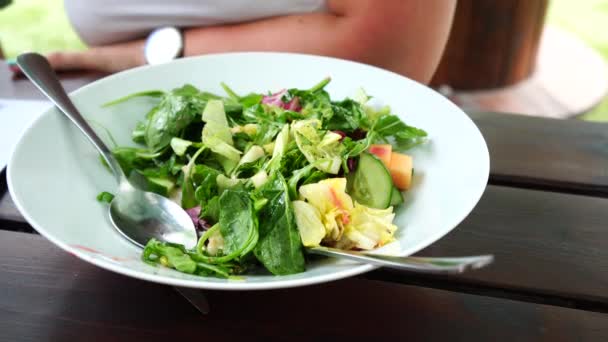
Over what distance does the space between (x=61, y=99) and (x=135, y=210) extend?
0.65ft

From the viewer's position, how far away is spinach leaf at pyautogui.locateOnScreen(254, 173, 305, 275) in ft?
1.93

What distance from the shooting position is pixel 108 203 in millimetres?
717

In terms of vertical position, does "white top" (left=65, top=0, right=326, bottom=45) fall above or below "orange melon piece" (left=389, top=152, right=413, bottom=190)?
above

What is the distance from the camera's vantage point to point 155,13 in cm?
126

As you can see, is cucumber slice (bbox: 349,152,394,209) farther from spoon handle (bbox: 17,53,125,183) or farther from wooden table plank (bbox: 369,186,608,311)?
spoon handle (bbox: 17,53,125,183)

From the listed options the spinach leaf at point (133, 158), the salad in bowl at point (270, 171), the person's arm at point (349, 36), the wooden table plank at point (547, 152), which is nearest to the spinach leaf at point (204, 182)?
the salad in bowl at point (270, 171)

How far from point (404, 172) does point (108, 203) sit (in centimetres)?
37

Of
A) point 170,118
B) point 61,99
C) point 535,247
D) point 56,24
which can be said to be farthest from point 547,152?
point 56,24

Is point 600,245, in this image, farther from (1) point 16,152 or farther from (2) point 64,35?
(2) point 64,35

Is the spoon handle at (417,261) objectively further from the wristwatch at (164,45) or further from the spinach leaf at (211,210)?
the wristwatch at (164,45)

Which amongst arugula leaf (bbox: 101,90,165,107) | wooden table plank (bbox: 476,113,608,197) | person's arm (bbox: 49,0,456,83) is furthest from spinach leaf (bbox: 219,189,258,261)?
person's arm (bbox: 49,0,456,83)

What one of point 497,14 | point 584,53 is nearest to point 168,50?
point 497,14

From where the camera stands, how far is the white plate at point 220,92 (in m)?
0.57

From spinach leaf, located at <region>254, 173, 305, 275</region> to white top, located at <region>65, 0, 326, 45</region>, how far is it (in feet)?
2.18
